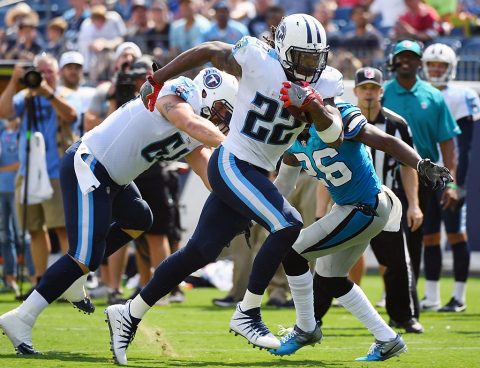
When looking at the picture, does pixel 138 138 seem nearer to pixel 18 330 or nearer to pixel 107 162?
pixel 107 162

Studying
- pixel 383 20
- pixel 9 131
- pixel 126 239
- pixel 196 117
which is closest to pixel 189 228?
pixel 9 131

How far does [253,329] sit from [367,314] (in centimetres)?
79

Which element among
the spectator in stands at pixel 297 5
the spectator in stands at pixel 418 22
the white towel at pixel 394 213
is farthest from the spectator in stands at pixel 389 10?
the white towel at pixel 394 213

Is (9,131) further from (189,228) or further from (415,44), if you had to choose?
(415,44)

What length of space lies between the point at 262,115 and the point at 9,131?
5854mm

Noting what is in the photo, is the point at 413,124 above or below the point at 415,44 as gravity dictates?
below

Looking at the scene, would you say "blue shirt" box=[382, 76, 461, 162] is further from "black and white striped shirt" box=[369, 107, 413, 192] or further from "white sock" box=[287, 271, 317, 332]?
"white sock" box=[287, 271, 317, 332]

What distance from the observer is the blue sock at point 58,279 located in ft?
21.4

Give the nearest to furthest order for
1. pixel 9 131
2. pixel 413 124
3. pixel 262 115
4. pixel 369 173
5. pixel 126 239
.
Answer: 1. pixel 262 115
2. pixel 369 173
3. pixel 126 239
4. pixel 413 124
5. pixel 9 131

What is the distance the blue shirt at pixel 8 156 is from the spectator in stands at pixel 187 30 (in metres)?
3.61

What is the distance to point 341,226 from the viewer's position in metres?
6.40

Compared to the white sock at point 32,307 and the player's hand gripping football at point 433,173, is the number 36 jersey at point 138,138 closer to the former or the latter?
the white sock at point 32,307

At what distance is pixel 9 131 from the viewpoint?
11336 mm

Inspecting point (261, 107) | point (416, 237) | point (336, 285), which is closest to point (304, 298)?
point (336, 285)
